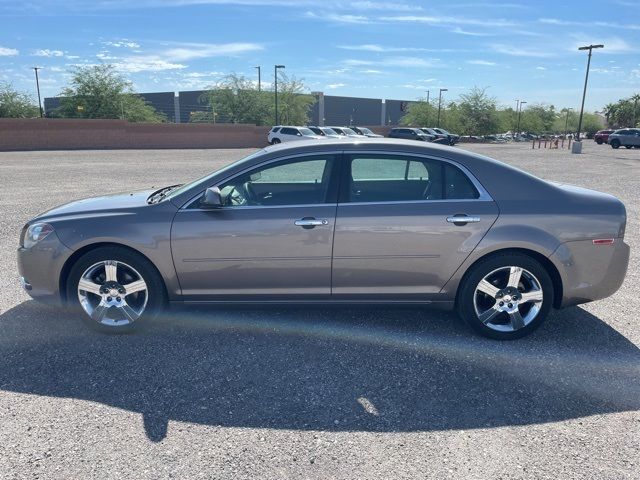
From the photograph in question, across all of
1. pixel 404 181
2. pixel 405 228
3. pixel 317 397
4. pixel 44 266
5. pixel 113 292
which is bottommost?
pixel 317 397

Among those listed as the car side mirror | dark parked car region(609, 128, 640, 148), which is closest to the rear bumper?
the car side mirror

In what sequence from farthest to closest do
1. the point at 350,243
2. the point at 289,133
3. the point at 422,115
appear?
1. the point at 422,115
2. the point at 289,133
3. the point at 350,243

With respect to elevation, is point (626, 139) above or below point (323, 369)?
above

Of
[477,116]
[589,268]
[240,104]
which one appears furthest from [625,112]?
[589,268]

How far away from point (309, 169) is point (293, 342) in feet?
4.77

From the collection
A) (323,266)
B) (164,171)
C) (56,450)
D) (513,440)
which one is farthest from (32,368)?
(164,171)

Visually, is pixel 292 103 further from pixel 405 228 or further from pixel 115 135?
pixel 405 228

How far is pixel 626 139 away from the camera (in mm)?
44500

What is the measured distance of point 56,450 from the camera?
2.70 meters

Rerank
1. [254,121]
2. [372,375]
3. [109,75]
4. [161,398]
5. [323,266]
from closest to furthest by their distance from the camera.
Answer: [161,398] → [372,375] → [323,266] → [109,75] → [254,121]

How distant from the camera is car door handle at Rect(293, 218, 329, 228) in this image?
3.86 m

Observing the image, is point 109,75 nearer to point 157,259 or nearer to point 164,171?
point 164,171

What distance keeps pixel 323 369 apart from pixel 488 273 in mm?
1540

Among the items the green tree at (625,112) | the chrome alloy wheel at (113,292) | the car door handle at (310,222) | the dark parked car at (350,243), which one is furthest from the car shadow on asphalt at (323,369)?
the green tree at (625,112)
